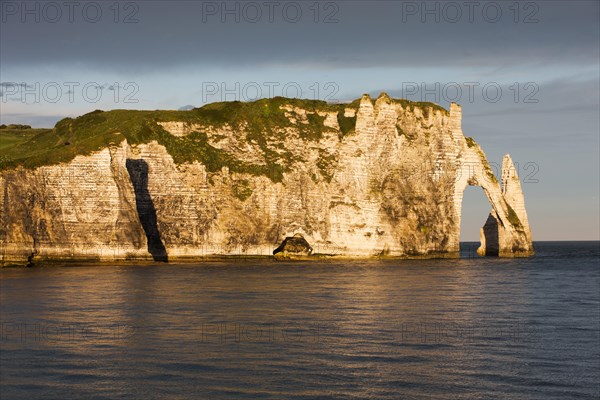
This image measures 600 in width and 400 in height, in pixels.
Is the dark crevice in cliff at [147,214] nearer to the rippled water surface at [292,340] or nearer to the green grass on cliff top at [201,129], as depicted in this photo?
the green grass on cliff top at [201,129]

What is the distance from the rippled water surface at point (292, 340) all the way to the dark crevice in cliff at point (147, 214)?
38866 mm

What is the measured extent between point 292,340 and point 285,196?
267ft

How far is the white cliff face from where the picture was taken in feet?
310

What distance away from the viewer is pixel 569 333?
41188mm

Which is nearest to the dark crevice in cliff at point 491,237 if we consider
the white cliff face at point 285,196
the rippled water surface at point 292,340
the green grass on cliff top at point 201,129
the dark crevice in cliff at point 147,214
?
the white cliff face at point 285,196

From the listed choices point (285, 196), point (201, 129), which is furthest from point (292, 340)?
point (201, 129)

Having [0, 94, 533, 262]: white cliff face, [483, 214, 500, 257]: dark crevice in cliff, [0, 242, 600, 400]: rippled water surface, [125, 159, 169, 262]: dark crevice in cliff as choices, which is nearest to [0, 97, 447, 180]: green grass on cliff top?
[0, 94, 533, 262]: white cliff face

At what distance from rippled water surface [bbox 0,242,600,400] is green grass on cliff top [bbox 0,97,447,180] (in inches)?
1852

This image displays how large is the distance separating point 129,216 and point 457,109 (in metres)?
62.9

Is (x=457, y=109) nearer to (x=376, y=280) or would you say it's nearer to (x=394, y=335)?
(x=376, y=280)

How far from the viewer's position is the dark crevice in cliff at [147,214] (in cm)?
10825

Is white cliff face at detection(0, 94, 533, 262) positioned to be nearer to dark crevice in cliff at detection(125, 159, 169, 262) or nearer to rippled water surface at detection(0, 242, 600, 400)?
dark crevice in cliff at detection(125, 159, 169, 262)

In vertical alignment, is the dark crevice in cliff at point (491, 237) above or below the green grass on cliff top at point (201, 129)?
below

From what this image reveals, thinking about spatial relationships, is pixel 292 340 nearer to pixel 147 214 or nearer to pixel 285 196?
pixel 147 214
